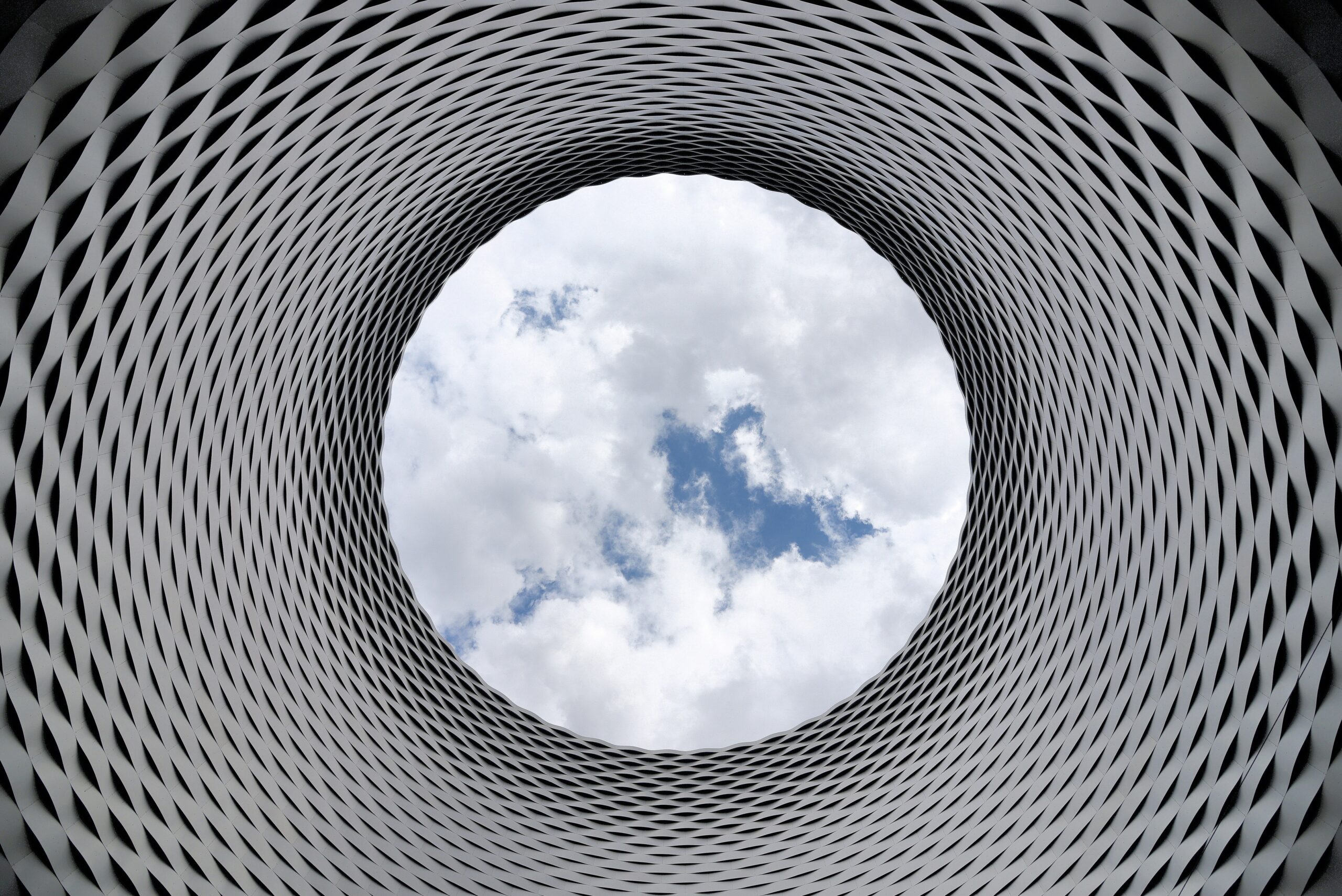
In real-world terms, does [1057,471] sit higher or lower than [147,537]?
higher

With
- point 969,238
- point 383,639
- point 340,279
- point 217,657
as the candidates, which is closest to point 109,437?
point 217,657

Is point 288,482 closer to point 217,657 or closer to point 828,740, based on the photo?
point 217,657

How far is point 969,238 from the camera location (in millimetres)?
27750

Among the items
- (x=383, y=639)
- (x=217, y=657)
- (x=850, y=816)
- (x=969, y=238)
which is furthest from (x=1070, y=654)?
(x=217, y=657)

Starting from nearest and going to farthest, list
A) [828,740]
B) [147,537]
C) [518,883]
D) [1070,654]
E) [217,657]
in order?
[147,537]
[217,657]
[1070,654]
[518,883]
[828,740]

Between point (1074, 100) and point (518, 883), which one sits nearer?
point (1074, 100)

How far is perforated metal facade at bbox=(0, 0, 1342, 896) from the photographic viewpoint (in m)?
15.6

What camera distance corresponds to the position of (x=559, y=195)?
116ft

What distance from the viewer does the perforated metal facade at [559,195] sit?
1559cm

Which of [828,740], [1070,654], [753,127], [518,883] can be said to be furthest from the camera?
[828,740]

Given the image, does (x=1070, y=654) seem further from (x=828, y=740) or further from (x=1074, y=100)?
(x=1074, y=100)

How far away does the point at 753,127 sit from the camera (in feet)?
99.7

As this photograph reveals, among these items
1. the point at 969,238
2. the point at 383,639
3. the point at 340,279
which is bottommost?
the point at 383,639

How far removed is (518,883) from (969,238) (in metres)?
30.4
